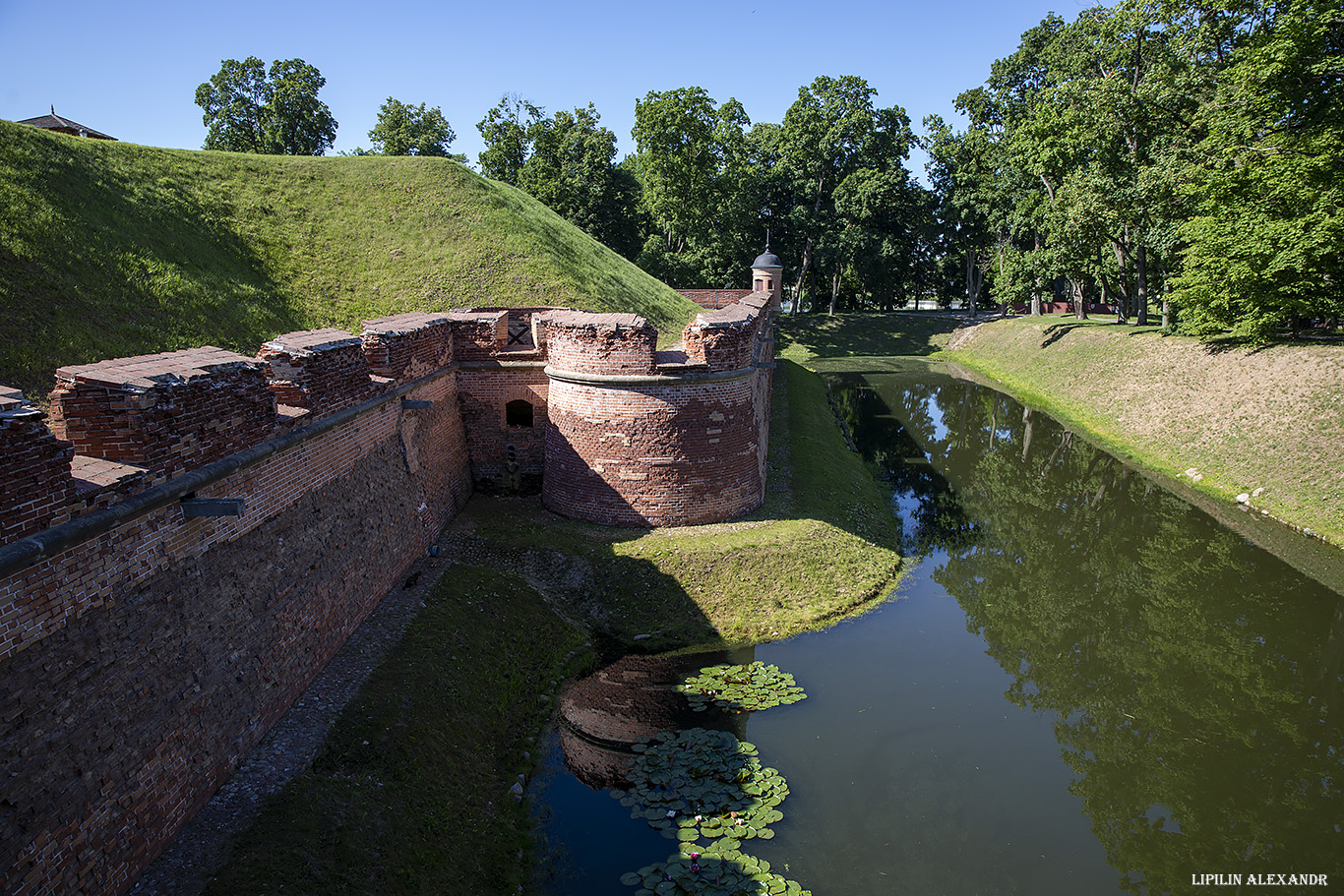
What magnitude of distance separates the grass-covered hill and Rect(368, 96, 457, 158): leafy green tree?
73.0 feet

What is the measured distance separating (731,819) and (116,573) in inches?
232

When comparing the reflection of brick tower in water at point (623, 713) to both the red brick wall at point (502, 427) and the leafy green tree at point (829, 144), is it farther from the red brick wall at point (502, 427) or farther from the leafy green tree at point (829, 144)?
the leafy green tree at point (829, 144)

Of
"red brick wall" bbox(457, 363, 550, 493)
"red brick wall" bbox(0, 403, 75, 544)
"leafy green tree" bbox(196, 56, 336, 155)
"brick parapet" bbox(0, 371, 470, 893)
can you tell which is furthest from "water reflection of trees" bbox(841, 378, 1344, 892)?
"leafy green tree" bbox(196, 56, 336, 155)

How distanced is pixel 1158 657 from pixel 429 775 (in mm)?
10411

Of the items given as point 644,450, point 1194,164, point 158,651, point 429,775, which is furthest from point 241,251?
point 1194,164

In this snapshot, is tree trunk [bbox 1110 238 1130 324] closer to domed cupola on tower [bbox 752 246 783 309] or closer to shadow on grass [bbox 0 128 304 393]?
domed cupola on tower [bbox 752 246 783 309]

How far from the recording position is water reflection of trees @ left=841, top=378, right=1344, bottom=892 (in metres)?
7.57

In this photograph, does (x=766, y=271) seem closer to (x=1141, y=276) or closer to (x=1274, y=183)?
(x=1141, y=276)

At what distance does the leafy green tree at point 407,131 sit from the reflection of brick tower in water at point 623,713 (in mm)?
44645

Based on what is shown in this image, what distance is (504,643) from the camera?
31.5ft

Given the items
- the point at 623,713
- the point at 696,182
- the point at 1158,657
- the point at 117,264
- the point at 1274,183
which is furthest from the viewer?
the point at 696,182

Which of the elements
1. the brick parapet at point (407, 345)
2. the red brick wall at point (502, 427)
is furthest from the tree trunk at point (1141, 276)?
the brick parapet at point (407, 345)

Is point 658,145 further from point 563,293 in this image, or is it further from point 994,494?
point 994,494

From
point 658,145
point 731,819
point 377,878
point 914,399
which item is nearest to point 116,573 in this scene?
point 377,878
